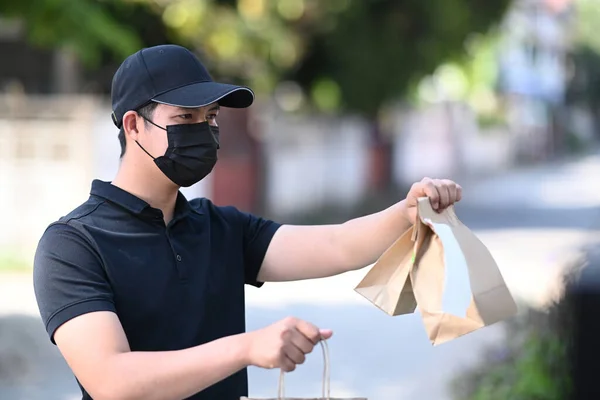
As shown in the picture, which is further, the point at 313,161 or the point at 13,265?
the point at 313,161

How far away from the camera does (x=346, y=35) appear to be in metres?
18.1

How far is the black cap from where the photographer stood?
8.34 feet

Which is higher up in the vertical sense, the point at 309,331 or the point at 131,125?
the point at 131,125

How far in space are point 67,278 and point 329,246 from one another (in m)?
0.80

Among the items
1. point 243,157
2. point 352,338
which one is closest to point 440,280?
point 352,338

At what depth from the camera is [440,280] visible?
2529 mm

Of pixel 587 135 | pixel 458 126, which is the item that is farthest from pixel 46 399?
pixel 587 135

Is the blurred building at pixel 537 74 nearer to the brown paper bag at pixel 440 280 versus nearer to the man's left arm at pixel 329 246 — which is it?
the man's left arm at pixel 329 246

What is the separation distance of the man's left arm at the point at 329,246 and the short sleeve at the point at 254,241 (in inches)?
0.6

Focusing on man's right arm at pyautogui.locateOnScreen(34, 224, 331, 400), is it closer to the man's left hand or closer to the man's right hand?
the man's right hand

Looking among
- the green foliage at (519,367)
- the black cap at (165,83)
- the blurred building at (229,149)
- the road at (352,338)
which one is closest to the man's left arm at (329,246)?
the black cap at (165,83)

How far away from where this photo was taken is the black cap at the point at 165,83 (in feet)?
8.34

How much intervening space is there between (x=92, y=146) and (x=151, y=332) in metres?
10.9

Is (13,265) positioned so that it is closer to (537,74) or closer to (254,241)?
(254,241)
